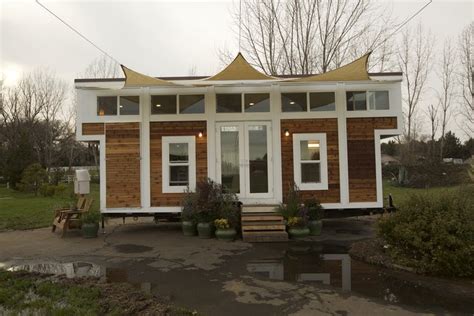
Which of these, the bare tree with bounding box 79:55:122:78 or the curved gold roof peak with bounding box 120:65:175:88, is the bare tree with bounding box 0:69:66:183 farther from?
the curved gold roof peak with bounding box 120:65:175:88

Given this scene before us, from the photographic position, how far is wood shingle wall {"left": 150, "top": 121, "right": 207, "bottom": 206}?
1013cm

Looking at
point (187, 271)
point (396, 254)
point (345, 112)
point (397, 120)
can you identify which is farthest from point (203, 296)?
point (397, 120)

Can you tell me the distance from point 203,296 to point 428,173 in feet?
90.9

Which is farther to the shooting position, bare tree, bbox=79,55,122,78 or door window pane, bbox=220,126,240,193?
bare tree, bbox=79,55,122,78

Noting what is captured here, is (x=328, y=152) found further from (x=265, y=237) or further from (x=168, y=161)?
(x=168, y=161)

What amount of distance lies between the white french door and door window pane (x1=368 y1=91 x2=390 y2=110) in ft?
9.79

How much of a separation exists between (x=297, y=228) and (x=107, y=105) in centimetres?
620

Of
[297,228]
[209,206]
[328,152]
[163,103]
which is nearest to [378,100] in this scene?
[328,152]

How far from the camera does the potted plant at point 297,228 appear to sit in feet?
28.7

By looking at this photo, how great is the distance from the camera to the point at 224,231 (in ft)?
28.6

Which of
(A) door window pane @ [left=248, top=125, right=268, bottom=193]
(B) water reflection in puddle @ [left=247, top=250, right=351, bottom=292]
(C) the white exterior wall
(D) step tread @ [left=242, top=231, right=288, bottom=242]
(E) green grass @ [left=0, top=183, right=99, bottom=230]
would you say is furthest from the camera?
(E) green grass @ [left=0, top=183, right=99, bottom=230]

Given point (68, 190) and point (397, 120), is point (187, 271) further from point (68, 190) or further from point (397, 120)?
point (68, 190)

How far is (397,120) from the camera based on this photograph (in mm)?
10242

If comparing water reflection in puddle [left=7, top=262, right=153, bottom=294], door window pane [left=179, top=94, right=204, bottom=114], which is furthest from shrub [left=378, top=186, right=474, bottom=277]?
door window pane [left=179, top=94, right=204, bottom=114]
